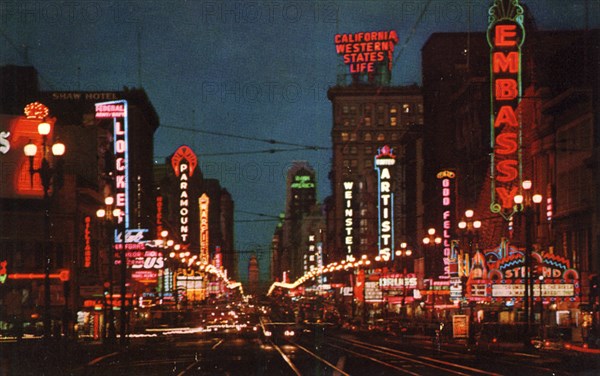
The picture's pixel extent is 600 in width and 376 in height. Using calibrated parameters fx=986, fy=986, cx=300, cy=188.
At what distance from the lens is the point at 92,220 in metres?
91.2

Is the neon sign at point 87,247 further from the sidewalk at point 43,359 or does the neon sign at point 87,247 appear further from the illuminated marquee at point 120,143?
the sidewalk at point 43,359

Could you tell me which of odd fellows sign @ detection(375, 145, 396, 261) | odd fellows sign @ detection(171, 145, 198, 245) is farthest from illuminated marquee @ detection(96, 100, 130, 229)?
odd fellows sign @ detection(375, 145, 396, 261)

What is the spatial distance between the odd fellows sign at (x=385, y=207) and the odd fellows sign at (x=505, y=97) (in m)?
67.7

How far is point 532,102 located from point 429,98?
59292 millimetres

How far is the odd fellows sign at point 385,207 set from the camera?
154250 millimetres

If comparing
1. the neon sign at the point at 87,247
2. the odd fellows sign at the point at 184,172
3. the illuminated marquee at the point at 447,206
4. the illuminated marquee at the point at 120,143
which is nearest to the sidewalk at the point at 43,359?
the neon sign at the point at 87,247

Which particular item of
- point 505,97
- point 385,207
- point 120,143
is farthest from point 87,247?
point 385,207

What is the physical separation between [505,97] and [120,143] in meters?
40.1

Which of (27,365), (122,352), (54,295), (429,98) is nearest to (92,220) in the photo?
(54,295)

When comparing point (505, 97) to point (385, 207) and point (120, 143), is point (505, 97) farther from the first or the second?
point (385, 207)

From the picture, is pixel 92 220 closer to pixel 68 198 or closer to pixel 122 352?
pixel 68 198

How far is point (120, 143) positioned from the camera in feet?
330

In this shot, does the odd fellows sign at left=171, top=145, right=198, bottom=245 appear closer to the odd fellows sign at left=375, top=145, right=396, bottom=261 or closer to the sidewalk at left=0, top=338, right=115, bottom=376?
the odd fellows sign at left=375, top=145, right=396, bottom=261

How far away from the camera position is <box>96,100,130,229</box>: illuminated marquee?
98.1m
